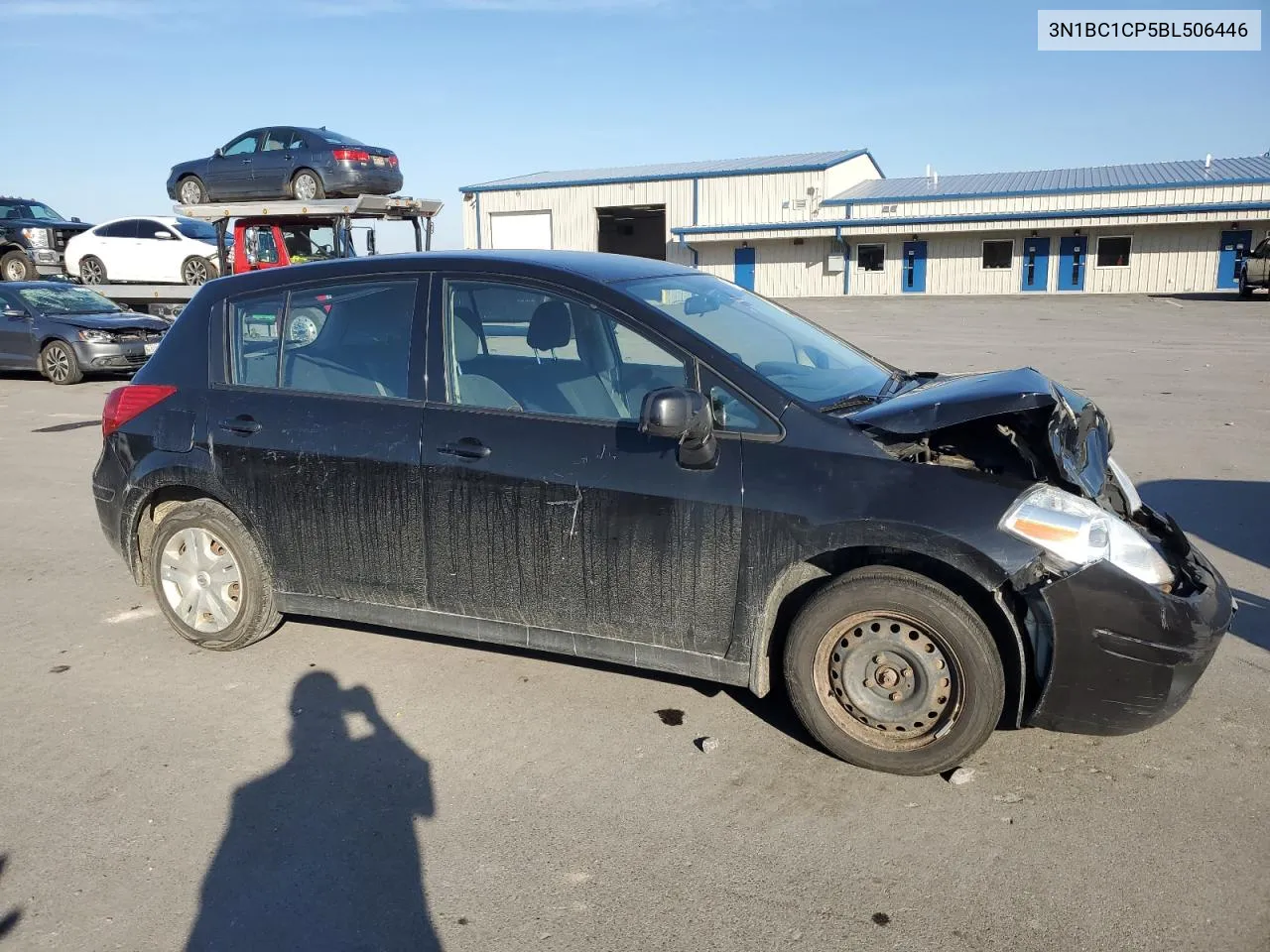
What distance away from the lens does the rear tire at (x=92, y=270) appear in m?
21.3

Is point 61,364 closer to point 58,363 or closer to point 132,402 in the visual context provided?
point 58,363

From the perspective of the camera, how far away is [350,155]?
18.0 metres

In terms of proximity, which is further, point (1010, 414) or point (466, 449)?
point (466, 449)

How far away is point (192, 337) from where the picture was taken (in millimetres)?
5070

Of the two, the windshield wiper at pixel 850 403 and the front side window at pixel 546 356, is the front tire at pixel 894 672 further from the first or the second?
the front side window at pixel 546 356

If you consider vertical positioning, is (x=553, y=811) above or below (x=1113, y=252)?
below

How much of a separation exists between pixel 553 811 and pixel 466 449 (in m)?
1.50

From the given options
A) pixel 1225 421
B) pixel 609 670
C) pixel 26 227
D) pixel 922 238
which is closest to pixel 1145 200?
pixel 922 238

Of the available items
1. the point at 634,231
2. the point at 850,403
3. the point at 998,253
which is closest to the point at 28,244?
the point at 850,403

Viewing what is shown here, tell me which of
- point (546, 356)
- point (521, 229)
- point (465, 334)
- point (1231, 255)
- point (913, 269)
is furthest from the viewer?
point (521, 229)

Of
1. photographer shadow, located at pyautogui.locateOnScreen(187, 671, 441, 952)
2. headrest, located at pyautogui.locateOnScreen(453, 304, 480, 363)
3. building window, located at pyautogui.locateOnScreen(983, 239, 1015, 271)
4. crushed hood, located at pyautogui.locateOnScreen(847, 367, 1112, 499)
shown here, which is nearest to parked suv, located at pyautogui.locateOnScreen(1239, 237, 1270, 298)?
building window, located at pyautogui.locateOnScreen(983, 239, 1015, 271)

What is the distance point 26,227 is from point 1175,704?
24.5 meters

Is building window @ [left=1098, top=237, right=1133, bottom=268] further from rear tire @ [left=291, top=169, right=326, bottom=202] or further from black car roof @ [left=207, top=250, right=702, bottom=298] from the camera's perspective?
black car roof @ [left=207, top=250, right=702, bottom=298]

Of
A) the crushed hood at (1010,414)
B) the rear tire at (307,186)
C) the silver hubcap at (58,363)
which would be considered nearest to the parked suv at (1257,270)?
the rear tire at (307,186)
